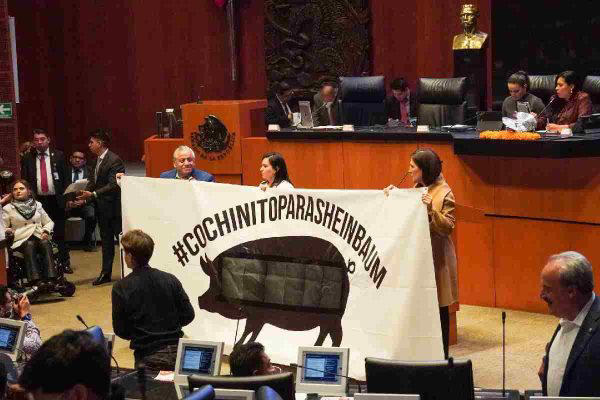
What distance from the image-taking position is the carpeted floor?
6.99 meters

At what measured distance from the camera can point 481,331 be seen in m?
8.02

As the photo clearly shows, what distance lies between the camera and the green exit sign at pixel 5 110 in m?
10.2

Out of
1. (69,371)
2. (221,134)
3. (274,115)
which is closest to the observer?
(69,371)

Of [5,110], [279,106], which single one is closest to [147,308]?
[5,110]

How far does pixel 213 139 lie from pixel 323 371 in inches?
228

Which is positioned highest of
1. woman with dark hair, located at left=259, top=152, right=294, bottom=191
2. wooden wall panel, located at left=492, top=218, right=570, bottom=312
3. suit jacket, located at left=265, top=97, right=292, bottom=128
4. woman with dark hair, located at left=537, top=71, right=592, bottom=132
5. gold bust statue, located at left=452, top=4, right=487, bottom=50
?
gold bust statue, located at left=452, top=4, right=487, bottom=50

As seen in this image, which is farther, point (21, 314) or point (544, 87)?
point (544, 87)

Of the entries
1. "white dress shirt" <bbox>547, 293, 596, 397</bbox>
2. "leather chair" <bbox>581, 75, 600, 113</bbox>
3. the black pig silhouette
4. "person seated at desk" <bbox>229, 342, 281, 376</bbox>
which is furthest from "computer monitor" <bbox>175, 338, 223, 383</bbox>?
"leather chair" <bbox>581, 75, 600, 113</bbox>

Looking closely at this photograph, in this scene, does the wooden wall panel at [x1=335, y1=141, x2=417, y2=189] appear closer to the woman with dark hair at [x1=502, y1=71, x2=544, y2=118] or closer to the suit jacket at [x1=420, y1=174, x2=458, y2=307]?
the woman with dark hair at [x1=502, y1=71, x2=544, y2=118]

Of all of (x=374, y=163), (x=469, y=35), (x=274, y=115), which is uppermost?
(x=469, y=35)

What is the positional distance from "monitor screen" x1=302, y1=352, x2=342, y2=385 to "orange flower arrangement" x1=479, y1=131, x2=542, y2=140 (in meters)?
3.89

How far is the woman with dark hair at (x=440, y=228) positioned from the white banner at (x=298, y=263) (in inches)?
11.1

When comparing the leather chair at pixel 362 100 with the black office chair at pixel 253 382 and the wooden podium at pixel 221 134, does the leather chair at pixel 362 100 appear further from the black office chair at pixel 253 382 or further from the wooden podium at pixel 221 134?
the black office chair at pixel 253 382

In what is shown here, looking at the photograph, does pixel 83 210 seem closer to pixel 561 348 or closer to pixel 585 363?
pixel 561 348
